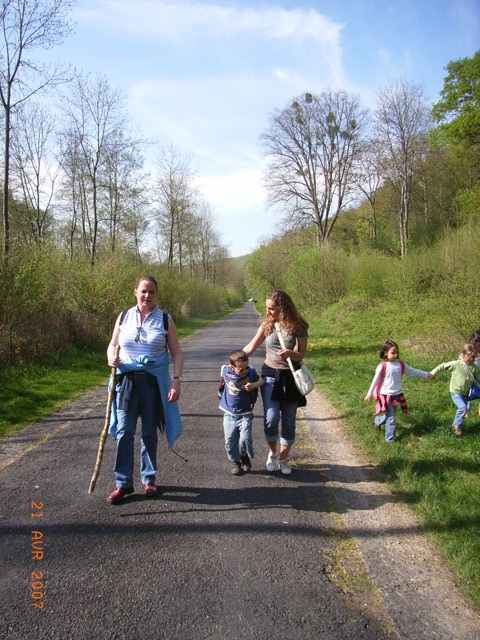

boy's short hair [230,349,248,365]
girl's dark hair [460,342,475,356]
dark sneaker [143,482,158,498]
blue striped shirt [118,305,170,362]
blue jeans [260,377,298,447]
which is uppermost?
blue striped shirt [118,305,170,362]

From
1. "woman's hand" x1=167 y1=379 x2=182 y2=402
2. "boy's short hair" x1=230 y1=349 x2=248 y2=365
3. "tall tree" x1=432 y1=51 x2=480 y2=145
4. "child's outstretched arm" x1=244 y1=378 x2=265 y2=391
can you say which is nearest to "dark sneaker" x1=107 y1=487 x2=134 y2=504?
"woman's hand" x1=167 y1=379 x2=182 y2=402

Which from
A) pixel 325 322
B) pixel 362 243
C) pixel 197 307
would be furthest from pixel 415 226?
pixel 197 307

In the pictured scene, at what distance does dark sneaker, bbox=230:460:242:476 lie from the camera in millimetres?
4594

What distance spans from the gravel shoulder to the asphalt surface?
0.05 ft

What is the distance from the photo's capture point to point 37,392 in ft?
26.6

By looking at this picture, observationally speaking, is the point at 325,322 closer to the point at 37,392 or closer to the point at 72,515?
the point at 37,392

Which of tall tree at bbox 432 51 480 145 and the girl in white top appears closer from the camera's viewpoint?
the girl in white top

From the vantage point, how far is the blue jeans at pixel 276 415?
4.59m

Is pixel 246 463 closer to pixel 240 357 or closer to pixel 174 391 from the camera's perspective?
pixel 240 357

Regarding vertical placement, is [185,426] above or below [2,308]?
below

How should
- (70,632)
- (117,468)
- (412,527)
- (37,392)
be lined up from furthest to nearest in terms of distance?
(37,392), (117,468), (412,527), (70,632)

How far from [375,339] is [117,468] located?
12754mm

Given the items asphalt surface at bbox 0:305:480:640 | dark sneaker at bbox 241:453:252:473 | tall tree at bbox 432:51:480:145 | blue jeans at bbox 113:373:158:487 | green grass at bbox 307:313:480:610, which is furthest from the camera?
tall tree at bbox 432:51:480:145

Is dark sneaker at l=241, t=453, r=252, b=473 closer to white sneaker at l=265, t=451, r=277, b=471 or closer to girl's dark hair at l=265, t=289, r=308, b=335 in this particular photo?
white sneaker at l=265, t=451, r=277, b=471
